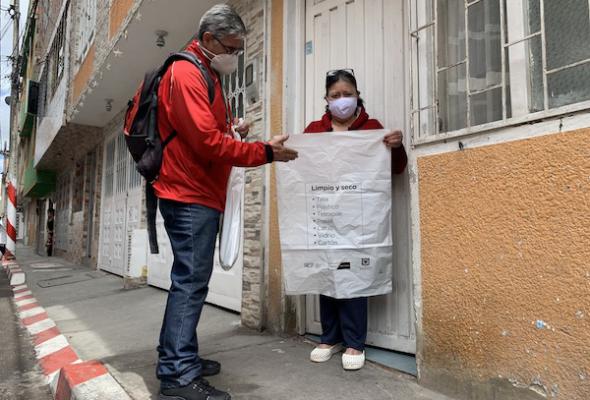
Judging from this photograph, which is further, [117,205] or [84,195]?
[84,195]

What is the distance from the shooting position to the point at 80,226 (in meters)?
11.7

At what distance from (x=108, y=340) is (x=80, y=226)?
9.19 metres

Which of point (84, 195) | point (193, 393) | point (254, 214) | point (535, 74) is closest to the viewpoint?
point (535, 74)

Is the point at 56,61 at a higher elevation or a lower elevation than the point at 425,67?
higher

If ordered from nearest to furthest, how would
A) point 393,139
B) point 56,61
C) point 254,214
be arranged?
point 393,139 < point 254,214 < point 56,61

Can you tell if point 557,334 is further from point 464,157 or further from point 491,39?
point 491,39

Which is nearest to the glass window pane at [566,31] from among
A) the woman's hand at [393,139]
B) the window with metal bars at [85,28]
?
the woman's hand at [393,139]

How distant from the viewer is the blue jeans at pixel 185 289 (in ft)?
6.74

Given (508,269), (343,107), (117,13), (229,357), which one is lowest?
(229,357)

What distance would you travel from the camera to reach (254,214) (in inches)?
148

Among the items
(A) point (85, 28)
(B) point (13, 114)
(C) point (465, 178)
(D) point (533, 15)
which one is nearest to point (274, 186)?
(C) point (465, 178)

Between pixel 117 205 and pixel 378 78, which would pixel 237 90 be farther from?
pixel 117 205

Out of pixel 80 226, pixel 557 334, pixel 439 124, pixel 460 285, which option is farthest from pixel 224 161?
pixel 80 226

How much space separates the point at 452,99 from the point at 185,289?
1.60m
